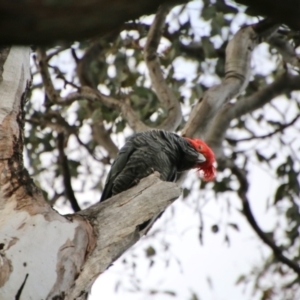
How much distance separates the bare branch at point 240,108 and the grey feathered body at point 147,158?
35.0 inches

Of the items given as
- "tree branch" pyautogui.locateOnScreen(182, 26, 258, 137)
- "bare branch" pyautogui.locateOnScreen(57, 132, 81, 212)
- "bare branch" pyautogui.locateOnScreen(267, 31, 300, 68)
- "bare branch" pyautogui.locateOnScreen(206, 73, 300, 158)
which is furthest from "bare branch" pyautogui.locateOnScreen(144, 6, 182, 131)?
"bare branch" pyautogui.locateOnScreen(267, 31, 300, 68)

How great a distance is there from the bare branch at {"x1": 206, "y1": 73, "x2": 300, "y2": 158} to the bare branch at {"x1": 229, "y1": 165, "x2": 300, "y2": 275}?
0.56m

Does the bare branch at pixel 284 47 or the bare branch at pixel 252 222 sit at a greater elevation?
the bare branch at pixel 284 47

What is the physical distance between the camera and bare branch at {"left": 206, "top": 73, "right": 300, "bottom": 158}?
4570 mm

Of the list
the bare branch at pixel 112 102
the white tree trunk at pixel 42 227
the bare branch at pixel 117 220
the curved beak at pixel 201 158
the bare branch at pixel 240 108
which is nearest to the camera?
the white tree trunk at pixel 42 227

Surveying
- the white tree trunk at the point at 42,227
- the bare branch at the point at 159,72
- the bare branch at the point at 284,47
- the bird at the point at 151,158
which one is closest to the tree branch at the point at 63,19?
the white tree trunk at the point at 42,227

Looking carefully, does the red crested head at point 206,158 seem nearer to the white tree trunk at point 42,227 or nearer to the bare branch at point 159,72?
the bare branch at point 159,72

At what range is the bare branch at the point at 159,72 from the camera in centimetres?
434

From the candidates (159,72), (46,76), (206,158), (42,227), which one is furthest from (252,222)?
(42,227)

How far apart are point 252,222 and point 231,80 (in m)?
1.60

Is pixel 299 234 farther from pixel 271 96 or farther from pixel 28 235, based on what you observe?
pixel 28 235

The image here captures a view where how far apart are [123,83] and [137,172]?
1993 mm

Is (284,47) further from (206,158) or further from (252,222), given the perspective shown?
(252,222)

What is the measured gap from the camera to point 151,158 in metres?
3.51
